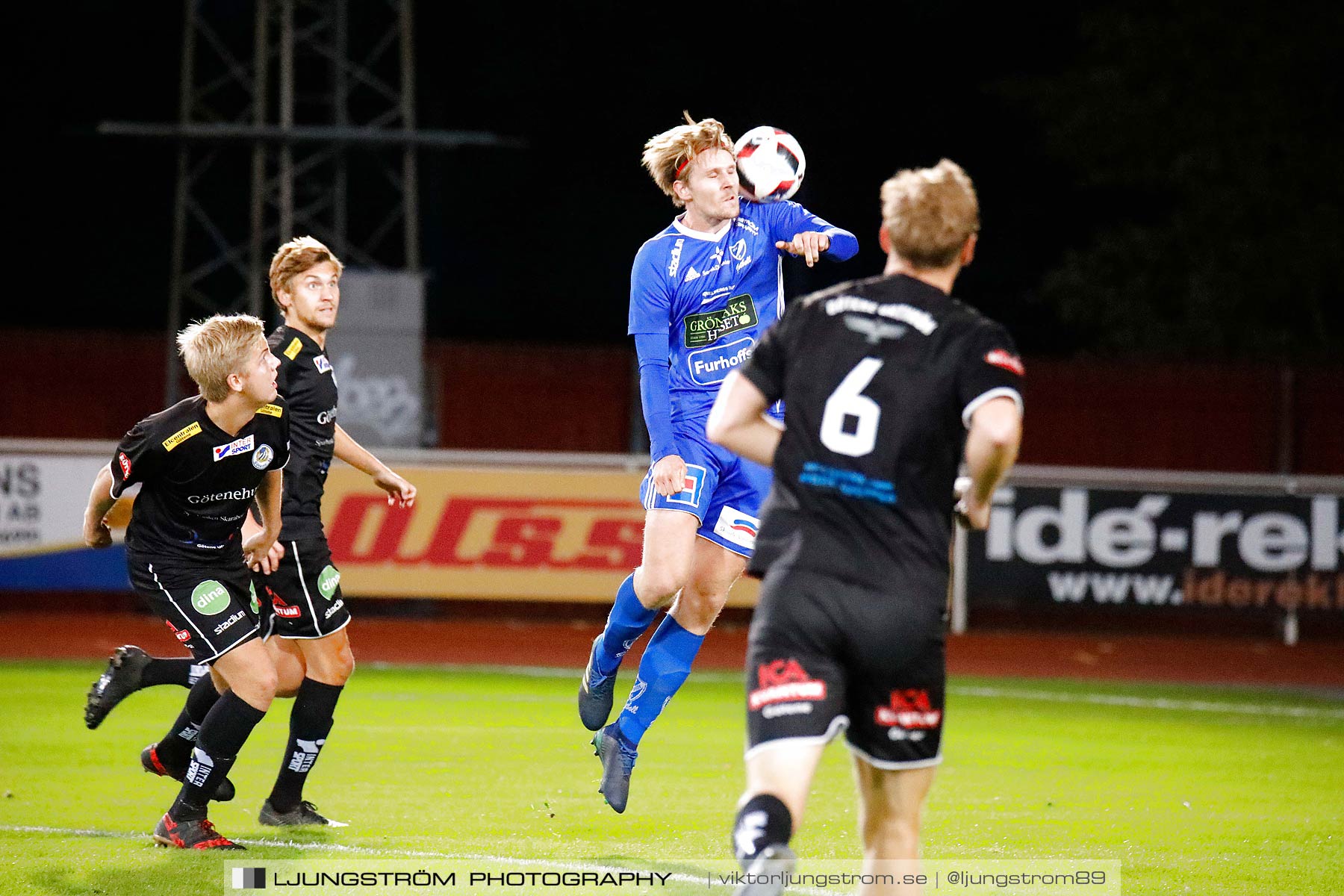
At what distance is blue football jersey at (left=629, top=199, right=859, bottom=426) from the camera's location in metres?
6.40

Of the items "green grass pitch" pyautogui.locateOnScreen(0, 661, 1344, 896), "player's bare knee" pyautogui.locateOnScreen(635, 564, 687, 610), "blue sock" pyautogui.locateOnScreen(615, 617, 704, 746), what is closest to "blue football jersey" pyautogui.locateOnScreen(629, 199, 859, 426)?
"player's bare knee" pyautogui.locateOnScreen(635, 564, 687, 610)

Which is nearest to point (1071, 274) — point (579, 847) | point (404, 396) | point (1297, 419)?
point (1297, 419)

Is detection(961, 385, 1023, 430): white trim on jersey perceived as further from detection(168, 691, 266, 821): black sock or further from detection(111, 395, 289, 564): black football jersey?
detection(168, 691, 266, 821): black sock

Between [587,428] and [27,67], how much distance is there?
59.8ft

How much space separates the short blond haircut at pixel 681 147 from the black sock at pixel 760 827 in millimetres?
2964

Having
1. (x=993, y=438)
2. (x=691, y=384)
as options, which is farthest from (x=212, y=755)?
(x=993, y=438)

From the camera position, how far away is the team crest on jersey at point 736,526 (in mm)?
6523

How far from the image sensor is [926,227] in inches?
164

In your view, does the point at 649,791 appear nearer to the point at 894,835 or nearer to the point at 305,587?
the point at 305,587

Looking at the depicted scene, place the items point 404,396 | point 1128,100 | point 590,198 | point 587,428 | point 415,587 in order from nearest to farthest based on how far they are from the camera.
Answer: point 415,587, point 404,396, point 587,428, point 1128,100, point 590,198

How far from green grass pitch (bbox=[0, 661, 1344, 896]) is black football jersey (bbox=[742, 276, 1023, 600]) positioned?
74.9 inches

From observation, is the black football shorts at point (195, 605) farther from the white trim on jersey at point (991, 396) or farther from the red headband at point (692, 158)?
the white trim on jersey at point (991, 396)

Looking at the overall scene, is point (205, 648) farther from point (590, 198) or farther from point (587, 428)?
point (590, 198)

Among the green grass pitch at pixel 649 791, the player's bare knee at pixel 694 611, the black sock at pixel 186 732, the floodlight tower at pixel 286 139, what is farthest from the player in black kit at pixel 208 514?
the floodlight tower at pixel 286 139
